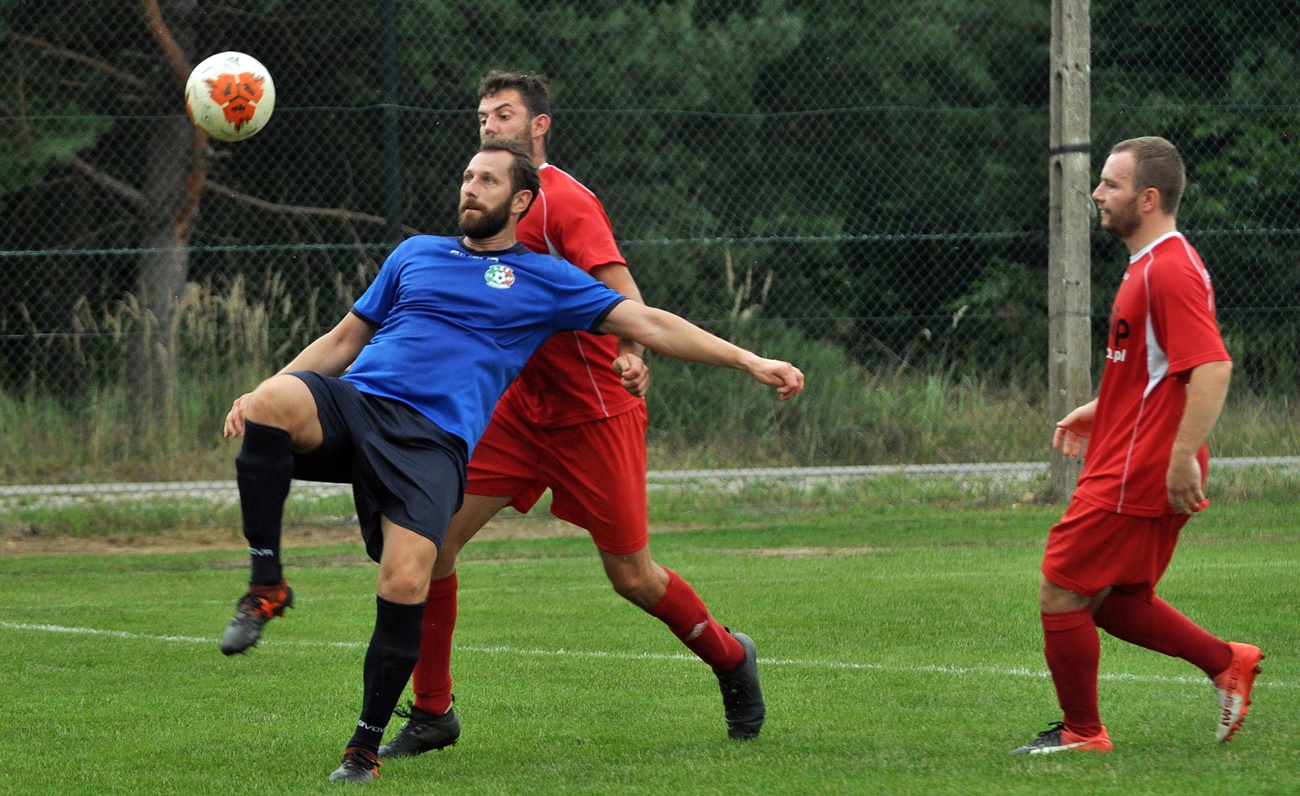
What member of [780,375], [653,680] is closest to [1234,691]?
[780,375]

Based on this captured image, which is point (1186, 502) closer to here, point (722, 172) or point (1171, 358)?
point (1171, 358)

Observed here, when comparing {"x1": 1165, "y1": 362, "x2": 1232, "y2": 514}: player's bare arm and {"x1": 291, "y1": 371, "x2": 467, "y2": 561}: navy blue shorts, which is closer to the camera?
{"x1": 1165, "y1": 362, "x2": 1232, "y2": 514}: player's bare arm

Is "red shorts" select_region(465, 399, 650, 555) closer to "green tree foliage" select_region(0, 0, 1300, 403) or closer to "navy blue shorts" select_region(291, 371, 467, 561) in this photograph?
"navy blue shorts" select_region(291, 371, 467, 561)

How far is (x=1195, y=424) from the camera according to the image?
13.8 ft

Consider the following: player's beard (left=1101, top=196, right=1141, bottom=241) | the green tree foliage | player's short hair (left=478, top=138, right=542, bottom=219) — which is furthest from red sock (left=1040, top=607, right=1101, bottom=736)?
the green tree foliage

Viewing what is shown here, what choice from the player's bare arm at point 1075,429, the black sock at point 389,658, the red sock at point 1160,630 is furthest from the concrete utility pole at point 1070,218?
the black sock at point 389,658

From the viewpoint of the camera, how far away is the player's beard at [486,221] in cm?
466

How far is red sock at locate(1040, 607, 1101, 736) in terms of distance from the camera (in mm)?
4469

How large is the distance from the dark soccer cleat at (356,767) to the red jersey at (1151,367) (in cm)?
215

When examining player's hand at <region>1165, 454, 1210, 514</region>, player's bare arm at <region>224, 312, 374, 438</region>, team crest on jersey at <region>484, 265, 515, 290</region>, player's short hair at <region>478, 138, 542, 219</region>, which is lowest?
player's hand at <region>1165, 454, 1210, 514</region>

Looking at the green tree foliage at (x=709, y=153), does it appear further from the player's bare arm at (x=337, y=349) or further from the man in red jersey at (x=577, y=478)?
the player's bare arm at (x=337, y=349)

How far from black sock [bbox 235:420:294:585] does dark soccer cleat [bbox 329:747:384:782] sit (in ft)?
1.85

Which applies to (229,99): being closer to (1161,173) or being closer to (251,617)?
(251,617)

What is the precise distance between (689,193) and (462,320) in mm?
11482
